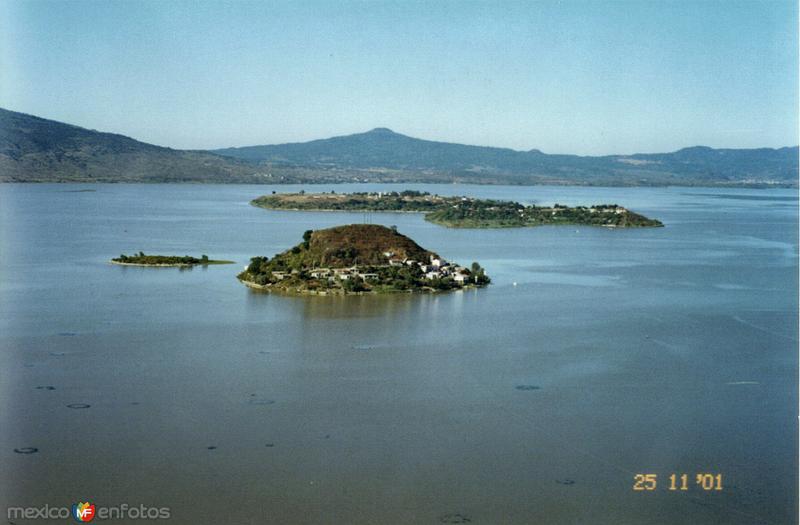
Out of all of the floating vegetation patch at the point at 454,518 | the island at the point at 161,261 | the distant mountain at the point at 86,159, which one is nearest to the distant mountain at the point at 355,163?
the distant mountain at the point at 86,159

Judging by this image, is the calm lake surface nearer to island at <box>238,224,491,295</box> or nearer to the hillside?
island at <box>238,224,491,295</box>

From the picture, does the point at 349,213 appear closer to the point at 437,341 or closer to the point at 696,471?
the point at 437,341

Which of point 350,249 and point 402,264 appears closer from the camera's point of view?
point 402,264

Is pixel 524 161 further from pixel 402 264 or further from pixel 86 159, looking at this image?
pixel 402 264

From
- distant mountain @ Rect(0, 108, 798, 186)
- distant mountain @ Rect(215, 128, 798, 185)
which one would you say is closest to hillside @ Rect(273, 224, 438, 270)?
distant mountain @ Rect(0, 108, 798, 186)

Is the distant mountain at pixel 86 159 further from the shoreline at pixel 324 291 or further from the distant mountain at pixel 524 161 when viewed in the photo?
the shoreline at pixel 324 291

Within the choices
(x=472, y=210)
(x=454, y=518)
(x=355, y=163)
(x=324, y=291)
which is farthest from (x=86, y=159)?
(x=454, y=518)
